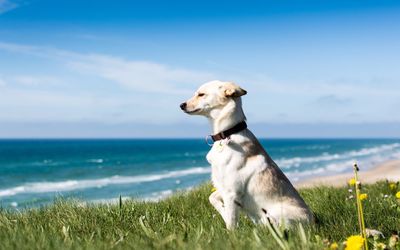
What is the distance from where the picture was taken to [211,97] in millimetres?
6156

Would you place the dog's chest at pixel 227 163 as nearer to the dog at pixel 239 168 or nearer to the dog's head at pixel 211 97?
the dog at pixel 239 168

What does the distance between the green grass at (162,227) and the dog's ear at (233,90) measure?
1441 millimetres

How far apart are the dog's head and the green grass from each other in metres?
1.28

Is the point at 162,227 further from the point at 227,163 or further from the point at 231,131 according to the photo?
the point at 231,131

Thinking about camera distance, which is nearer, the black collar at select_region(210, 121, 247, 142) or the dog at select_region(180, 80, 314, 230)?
the dog at select_region(180, 80, 314, 230)

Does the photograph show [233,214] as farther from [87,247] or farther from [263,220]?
[87,247]

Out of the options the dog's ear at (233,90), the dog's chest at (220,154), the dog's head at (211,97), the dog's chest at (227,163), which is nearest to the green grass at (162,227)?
the dog's chest at (227,163)

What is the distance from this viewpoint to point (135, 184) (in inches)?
1818

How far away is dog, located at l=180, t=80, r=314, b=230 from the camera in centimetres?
606

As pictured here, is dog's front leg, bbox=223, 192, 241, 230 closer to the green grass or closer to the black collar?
the green grass

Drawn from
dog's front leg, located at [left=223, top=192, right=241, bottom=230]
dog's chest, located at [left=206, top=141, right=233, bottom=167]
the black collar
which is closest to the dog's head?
the black collar

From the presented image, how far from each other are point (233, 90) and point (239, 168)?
882 millimetres

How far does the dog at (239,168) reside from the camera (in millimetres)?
6062

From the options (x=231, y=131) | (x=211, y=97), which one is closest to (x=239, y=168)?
(x=231, y=131)
